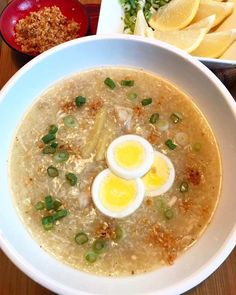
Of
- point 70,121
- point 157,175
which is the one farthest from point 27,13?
point 157,175

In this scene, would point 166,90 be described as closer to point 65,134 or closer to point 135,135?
point 135,135

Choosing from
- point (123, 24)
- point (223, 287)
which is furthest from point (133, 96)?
point (223, 287)

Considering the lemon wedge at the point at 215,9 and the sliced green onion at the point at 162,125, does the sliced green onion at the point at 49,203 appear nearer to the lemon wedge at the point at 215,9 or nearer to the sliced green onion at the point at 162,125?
the sliced green onion at the point at 162,125

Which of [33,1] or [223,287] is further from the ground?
[33,1]

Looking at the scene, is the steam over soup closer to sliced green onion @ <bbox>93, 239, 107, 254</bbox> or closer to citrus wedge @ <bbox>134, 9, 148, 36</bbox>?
sliced green onion @ <bbox>93, 239, 107, 254</bbox>

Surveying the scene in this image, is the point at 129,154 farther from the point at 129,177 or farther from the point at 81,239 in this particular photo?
the point at 81,239

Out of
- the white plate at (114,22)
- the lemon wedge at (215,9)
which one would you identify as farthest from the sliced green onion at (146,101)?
the lemon wedge at (215,9)
